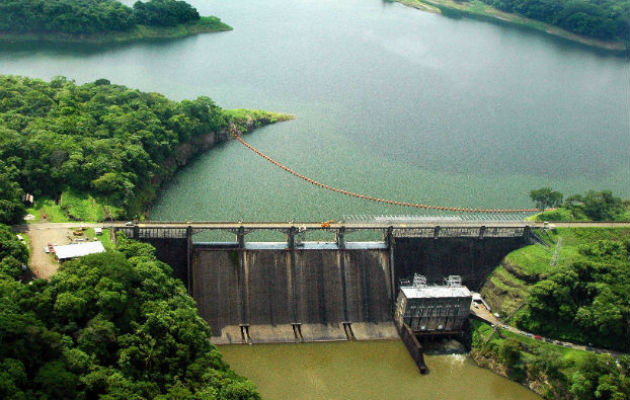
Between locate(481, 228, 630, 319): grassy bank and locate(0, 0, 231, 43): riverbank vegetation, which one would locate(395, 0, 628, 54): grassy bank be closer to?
locate(0, 0, 231, 43): riverbank vegetation

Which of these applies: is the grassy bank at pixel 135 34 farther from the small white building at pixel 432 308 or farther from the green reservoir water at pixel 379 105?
the small white building at pixel 432 308

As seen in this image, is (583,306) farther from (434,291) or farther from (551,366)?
(434,291)

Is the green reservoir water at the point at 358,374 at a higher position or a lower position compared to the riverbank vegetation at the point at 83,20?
lower

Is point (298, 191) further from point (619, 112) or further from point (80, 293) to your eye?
point (619, 112)

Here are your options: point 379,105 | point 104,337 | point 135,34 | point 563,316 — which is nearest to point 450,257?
point 563,316

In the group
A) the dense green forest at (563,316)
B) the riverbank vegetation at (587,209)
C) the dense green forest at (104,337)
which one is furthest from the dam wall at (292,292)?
the riverbank vegetation at (587,209)

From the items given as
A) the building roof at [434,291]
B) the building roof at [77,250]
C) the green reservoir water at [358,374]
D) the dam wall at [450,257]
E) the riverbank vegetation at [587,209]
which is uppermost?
the building roof at [77,250]
